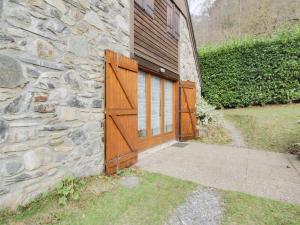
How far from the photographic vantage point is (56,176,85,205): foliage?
109 inches

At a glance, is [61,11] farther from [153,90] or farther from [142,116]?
[153,90]

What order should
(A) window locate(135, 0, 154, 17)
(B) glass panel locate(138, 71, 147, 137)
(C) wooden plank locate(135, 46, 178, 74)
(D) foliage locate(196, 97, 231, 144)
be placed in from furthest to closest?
(D) foliage locate(196, 97, 231, 144) → (B) glass panel locate(138, 71, 147, 137) → (A) window locate(135, 0, 154, 17) → (C) wooden plank locate(135, 46, 178, 74)

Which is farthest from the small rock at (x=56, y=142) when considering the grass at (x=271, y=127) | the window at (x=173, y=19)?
the grass at (x=271, y=127)

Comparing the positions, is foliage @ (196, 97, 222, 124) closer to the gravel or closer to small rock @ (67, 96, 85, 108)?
the gravel

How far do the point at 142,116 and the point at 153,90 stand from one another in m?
1.00

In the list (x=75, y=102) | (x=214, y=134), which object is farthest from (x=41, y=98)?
(x=214, y=134)

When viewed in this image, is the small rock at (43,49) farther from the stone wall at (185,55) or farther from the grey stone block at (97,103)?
the stone wall at (185,55)

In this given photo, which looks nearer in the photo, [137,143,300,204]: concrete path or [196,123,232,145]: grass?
[137,143,300,204]: concrete path

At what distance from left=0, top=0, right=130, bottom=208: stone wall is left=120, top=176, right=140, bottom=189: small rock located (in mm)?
A: 455

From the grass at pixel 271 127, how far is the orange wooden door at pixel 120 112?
4.17 m

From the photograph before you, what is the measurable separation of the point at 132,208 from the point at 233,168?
2579 mm

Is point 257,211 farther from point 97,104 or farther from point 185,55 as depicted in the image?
point 185,55

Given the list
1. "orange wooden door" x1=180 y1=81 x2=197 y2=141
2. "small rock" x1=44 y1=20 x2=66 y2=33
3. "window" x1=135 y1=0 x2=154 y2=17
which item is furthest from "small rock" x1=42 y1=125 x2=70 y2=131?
"orange wooden door" x1=180 y1=81 x2=197 y2=141

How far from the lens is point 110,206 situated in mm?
2742
